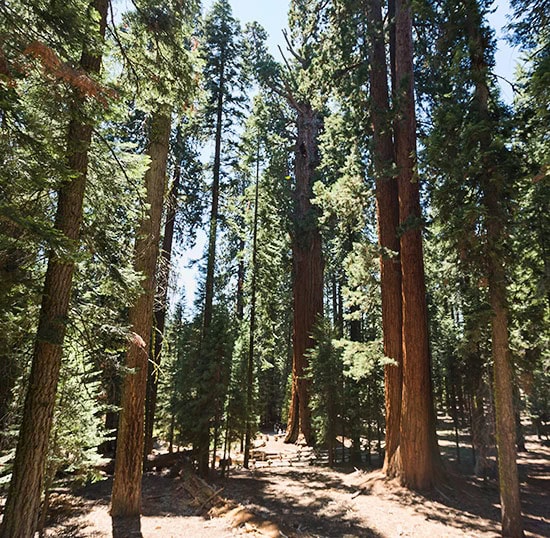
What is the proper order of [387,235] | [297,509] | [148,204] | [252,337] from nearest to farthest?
[148,204]
[297,509]
[387,235]
[252,337]

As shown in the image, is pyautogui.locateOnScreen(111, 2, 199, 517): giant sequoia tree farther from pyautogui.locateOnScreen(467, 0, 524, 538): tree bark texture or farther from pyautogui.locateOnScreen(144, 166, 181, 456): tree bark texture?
pyautogui.locateOnScreen(467, 0, 524, 538): tree bark texture

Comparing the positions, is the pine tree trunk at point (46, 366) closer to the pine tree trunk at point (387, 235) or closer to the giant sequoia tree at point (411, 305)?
the giant sequoia tree at point (411, 305)

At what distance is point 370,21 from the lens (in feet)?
35.2

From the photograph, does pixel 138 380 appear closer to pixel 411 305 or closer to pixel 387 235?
pixel 411 305

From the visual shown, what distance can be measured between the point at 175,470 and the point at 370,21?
14.9 m

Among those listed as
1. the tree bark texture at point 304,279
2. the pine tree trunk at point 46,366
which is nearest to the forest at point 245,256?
the pine tree trunk at point 46,366

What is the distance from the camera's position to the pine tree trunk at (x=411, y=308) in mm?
8805

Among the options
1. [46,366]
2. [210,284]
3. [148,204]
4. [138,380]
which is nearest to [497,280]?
[148,204]

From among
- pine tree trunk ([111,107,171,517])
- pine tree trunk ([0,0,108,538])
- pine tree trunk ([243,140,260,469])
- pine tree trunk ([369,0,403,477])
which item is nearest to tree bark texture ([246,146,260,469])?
pine tree trunk ([243,140,260,469])

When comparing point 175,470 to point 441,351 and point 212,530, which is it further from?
point 441,351

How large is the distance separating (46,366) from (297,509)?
620cm

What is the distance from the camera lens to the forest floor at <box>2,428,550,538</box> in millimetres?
6543

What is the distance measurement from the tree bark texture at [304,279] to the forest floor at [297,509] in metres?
5.84

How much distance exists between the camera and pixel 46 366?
14.8 ft
